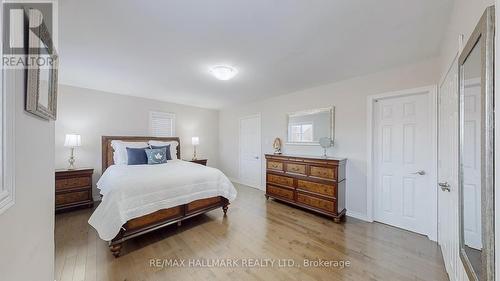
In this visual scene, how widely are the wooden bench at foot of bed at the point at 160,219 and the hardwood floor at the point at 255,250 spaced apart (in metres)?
0.16

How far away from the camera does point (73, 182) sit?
11.1 feet

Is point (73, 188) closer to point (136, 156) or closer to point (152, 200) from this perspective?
point (136, 156)

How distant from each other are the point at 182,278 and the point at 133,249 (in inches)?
33.6

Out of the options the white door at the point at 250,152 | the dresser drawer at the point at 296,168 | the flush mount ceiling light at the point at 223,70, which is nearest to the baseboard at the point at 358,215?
the dresser drawer at the point at 296,168

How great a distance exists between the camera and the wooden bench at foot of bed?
2111 millimetres

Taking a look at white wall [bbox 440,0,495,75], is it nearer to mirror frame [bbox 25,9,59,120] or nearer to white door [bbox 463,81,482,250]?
white door [bbox 463,81,482,250]

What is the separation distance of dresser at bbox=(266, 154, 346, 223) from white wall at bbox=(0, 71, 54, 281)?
10.3 ft

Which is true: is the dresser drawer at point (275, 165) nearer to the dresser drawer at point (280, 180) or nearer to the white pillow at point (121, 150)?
the dresser drawer at point (280, 180)

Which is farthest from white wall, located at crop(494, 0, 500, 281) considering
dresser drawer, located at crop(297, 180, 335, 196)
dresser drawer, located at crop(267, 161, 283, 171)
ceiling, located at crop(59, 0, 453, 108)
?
dresser drawer, located at crop(267, 161, 283, 171)

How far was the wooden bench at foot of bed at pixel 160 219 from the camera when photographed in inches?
83.1

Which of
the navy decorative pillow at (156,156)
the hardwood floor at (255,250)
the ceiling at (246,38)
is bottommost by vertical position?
the hardwood floor at (255,250)

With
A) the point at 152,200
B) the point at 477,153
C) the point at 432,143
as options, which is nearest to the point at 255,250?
the point at 152,200

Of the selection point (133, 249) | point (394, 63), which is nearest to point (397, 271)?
point (394, 63)

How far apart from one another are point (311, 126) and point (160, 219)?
9.98 ft
